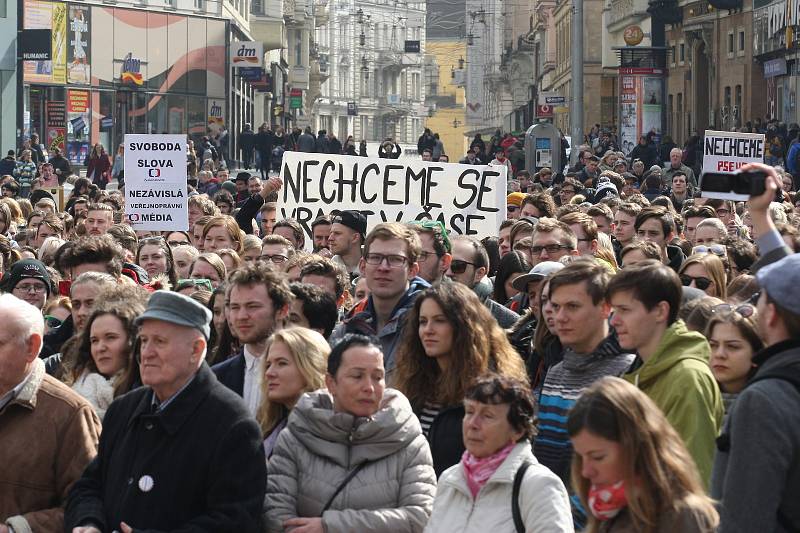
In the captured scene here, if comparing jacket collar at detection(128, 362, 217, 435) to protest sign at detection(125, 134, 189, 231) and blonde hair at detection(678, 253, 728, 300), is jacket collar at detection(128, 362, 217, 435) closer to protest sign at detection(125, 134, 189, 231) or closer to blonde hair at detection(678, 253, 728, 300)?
blonde hair at detection(678, 253, 728, 300)

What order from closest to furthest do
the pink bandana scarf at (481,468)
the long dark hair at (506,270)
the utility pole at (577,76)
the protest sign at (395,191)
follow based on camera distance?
the pink bandana scarf at (481,468)
the long dark hair at (506,270)
the protest sign at (395,191)
the utility pole at (577,76)

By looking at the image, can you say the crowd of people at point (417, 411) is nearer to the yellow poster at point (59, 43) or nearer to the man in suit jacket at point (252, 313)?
the man in suit jacket at point (252, 313)

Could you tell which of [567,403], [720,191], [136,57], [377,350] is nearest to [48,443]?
[377,350]

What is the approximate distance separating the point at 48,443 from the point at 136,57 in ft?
156

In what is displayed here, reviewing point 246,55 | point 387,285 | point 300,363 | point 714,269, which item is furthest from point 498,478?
point 246,55

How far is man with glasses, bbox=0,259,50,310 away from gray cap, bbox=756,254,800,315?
5746 millimetres

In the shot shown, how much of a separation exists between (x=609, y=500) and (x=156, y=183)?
1178 centimetres

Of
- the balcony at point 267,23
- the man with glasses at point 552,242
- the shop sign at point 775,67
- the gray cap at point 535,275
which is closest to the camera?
the gray cap at point 535,275

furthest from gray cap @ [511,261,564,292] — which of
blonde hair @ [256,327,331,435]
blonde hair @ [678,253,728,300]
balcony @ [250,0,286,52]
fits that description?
balcony @ [250,0,286,52]

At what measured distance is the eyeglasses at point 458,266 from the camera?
971 cm

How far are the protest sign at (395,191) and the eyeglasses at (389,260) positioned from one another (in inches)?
→ 231

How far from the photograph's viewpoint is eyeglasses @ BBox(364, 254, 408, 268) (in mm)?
7984

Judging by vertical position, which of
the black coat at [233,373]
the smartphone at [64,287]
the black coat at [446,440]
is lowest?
the black coat at [446,440]

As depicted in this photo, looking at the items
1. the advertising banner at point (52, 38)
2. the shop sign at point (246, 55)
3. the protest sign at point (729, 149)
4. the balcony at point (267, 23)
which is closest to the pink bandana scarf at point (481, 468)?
the protest sign at point (729, 149)
